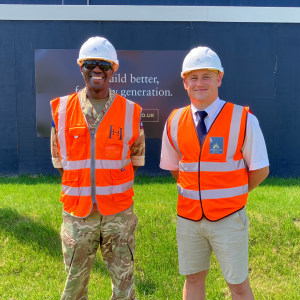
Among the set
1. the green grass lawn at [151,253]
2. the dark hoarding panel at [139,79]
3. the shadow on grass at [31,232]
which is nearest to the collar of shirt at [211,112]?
the green grass lawn at [151,253]

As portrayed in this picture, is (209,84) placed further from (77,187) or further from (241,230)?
(77,187)

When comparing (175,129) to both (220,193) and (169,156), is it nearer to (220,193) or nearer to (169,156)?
(169,156)

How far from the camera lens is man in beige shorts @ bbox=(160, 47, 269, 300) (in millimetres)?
2178

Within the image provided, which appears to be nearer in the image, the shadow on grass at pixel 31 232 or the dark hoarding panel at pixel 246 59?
the shadow on grass at pixel 31 232

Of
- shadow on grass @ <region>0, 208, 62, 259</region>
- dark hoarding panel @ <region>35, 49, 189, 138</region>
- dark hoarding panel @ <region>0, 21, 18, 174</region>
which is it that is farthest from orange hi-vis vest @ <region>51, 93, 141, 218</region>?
dark hoarding panel @ <region>0, 21, 18, 174</region>

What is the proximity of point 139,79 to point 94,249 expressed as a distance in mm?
5664

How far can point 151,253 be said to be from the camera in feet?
12.5

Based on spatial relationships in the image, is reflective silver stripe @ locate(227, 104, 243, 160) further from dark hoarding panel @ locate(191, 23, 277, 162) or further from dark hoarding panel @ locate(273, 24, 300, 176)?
dark hoarding panel @ locate(273, 24, 300, 176)

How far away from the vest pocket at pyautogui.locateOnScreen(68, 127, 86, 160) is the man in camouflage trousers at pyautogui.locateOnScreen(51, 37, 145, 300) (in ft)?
0.27

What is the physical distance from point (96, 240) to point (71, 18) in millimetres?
6673

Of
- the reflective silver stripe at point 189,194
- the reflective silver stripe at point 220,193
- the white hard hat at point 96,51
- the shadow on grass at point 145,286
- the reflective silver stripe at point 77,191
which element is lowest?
the shadow on grass at point 145,286

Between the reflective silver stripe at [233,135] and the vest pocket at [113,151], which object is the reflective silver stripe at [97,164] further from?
the reflective silver stripe at [233,135]

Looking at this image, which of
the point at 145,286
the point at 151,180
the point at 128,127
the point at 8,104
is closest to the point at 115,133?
the point at 128,127

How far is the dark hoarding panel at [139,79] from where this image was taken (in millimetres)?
7391
